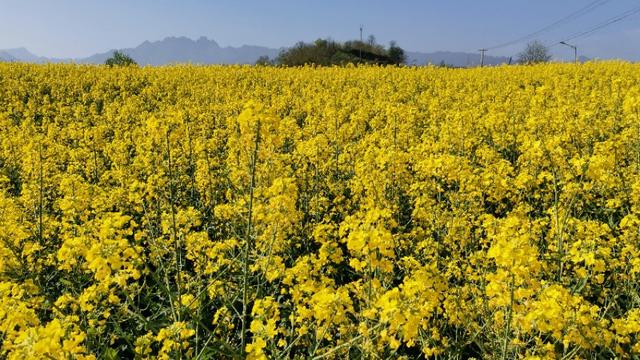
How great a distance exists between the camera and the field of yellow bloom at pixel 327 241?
2494 mm

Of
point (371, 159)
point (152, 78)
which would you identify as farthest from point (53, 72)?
point (371, 159)

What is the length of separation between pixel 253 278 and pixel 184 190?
245 cm

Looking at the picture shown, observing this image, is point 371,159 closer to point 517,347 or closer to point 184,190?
point 184,190

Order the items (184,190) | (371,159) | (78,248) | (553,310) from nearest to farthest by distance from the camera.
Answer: (553,310)
(78,248)
(371,159)
(184,190)

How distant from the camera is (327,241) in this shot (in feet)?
12.0

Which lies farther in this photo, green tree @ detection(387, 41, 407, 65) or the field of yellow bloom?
green tree @ detection(387, 41, 407, 65)

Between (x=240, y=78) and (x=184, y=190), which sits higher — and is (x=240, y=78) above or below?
above

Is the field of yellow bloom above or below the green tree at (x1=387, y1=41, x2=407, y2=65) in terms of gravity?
below

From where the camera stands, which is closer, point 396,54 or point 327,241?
point 327,241

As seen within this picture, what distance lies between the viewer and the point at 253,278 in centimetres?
398

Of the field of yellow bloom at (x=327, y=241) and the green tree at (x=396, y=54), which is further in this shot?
the green tree at (x=396, y=54)

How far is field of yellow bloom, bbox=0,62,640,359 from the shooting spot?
2494mm

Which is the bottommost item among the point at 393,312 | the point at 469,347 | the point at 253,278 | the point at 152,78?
the point at 469,347

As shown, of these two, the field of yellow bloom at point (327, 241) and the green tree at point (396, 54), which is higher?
the green tree at point (396, 54)
